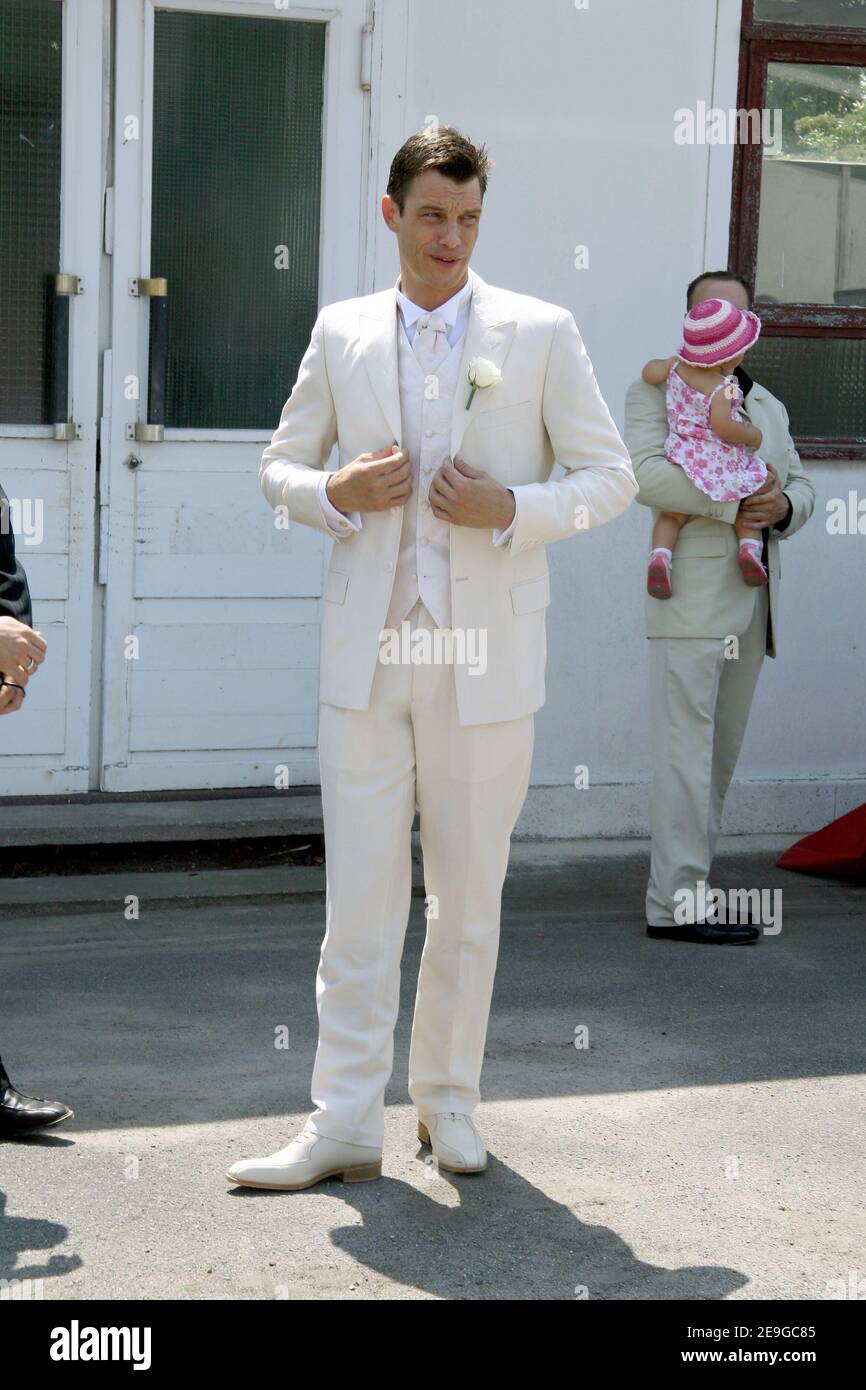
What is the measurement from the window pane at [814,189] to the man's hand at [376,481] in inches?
160

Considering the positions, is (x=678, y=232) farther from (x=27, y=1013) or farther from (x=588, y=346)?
(x=27, y=1013)

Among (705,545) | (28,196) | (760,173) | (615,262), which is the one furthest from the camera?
(760,173)

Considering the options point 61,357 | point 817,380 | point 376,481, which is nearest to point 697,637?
point 817,380

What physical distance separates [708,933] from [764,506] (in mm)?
1477

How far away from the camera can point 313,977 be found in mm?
5707

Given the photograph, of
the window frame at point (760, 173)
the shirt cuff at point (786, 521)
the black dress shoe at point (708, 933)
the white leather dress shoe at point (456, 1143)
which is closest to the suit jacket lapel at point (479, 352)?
the white leather dress shoe at point (456, 1143)

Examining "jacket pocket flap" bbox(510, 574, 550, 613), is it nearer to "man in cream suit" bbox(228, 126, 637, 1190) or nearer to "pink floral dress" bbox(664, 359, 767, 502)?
"man in cream suit" bbox(228, 126, 637, 1190)

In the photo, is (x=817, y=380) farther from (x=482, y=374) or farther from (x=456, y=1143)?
(x=456, y=1143)

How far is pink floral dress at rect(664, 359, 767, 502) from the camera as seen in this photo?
239 inches

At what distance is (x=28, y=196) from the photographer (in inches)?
269

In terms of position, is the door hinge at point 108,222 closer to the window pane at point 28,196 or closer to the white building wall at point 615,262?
the window pane at point 28,196

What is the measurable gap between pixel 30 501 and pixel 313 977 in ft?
7.67

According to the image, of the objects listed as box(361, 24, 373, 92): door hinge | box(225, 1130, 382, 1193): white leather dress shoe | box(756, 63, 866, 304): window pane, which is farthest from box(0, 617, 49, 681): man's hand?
box(756, 63, 866, 304): window pane
